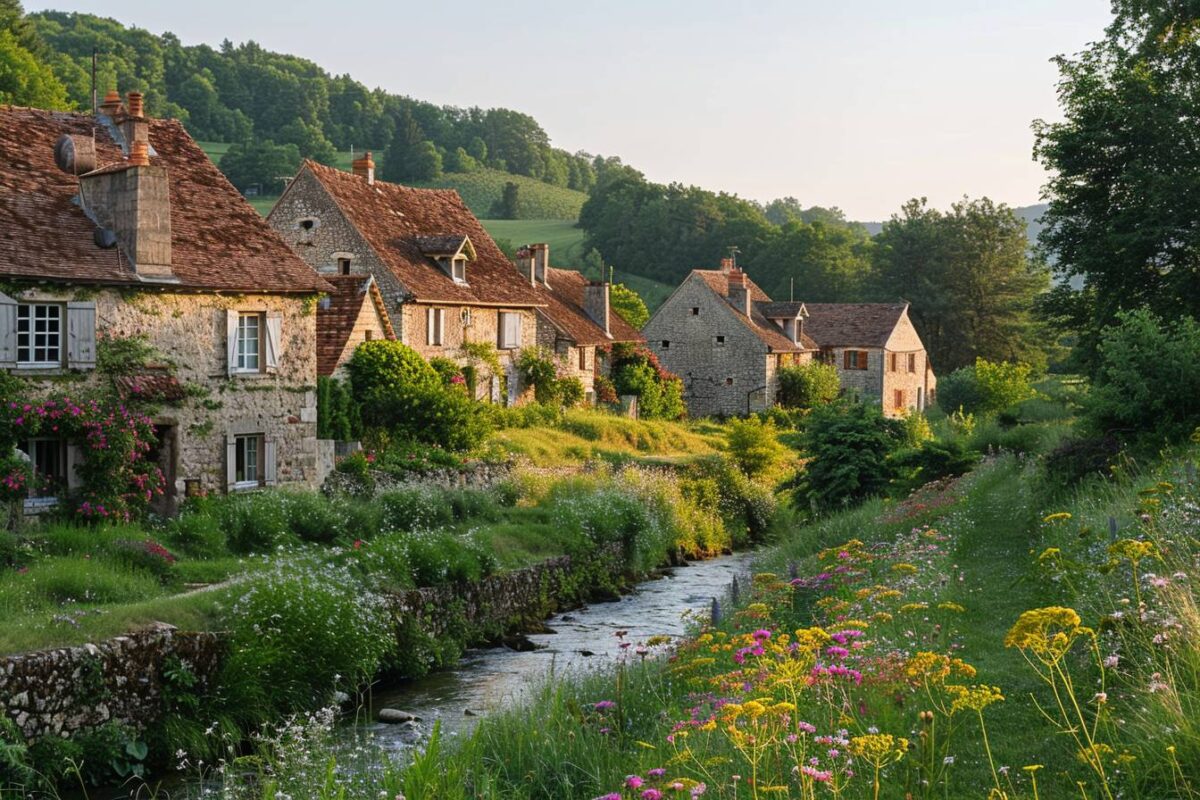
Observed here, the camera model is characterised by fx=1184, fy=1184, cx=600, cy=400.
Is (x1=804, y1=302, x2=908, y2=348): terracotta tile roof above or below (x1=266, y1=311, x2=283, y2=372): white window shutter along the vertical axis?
above

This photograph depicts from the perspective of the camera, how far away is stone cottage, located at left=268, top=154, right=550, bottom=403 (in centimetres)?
3581

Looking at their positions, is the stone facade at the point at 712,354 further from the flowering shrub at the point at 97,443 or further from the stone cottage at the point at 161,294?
the flowering shrub at the point at 97,443

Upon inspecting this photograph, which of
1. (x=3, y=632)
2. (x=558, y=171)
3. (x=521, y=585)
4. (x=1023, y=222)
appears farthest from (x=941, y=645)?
(x=558, y=171)

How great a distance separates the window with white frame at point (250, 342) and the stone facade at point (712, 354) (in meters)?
32.5

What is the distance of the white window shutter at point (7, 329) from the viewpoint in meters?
20.0

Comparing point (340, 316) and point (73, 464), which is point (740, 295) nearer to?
point (340, 316)

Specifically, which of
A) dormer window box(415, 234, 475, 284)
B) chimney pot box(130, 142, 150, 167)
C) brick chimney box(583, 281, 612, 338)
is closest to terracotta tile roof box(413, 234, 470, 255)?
dormer window box(415, 234, 475, 284)

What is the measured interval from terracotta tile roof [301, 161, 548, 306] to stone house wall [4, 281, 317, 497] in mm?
10029

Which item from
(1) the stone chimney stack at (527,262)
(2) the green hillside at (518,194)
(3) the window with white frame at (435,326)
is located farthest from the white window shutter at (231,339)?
(2) the green hillside at (518,194)

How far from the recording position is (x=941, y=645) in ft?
32.2

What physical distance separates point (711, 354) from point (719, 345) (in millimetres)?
578

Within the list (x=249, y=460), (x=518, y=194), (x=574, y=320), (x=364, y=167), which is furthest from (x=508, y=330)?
(x=518, y=194)

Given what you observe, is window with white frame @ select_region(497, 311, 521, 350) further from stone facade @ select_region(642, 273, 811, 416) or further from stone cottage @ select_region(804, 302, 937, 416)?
stone cottage @ select_region(804, 302, 937, 416)

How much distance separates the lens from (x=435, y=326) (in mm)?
36469
